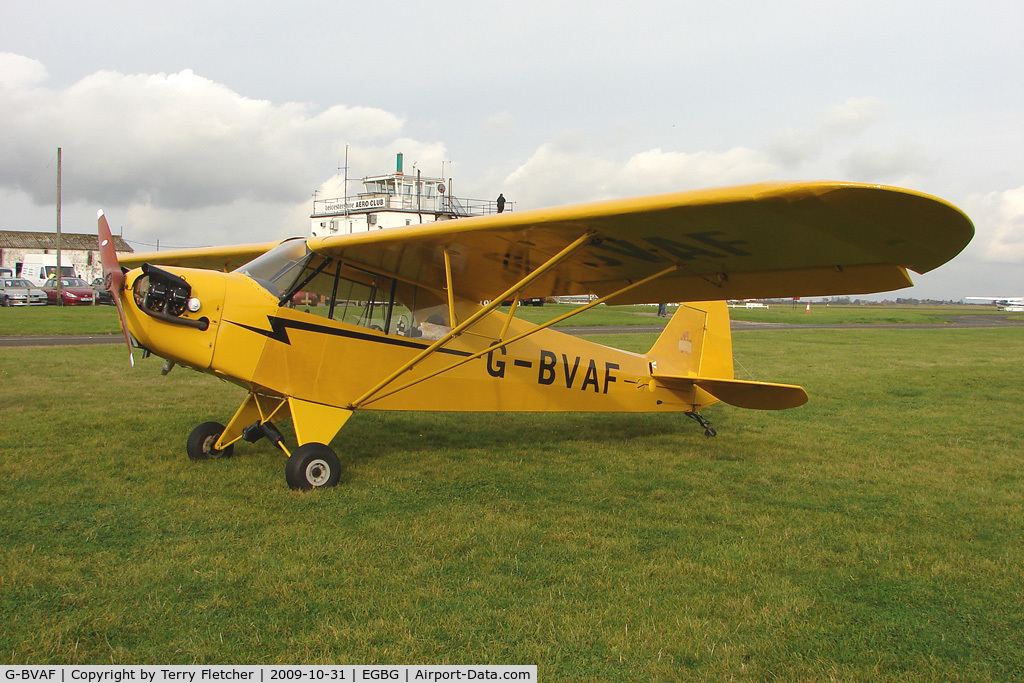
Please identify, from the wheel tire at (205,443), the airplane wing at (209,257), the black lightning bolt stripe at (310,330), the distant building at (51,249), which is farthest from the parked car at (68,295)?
the black lightning bolt stripe at (310,330)

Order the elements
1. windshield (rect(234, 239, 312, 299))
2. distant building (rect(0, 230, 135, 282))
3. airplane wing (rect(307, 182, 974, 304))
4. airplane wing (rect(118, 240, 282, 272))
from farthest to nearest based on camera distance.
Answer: distant building (rect(0, 230, 135, 282)) < airplane wing (rect(118, 240, 282, 272)) < windshield (rect(234, 239, 312, 299)) < airplane wing (rect(307, 182, 974, 304))

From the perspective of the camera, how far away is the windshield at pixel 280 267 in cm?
575

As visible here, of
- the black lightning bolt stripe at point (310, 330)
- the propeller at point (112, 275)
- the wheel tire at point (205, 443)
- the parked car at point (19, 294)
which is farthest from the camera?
the parked car at point (19, 294)

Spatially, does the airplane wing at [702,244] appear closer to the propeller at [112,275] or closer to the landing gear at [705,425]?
the propeller at [112,275]

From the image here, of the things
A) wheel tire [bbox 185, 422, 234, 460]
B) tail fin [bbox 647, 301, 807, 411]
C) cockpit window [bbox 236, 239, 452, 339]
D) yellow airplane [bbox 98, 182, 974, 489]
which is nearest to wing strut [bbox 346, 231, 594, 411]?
yellow airplane [bbox 98, 182, 974, 489]

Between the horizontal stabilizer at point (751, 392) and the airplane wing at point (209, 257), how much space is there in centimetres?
529

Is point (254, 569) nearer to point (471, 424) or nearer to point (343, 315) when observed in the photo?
point (343, 315)

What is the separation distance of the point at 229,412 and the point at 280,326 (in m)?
3.70

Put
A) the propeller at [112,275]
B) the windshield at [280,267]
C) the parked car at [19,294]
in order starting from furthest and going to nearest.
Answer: the parked car at [19,294] → the windshield at [280,267] → the propeller at [112,275]

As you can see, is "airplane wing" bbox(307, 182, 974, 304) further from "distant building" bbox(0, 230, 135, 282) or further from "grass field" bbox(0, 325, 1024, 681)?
"distant building" bbox(0, 230, 135, 282)

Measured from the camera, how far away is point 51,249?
57812 mm

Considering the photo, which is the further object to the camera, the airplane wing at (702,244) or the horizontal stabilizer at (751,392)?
the horizontal stabilizer at (751,392)

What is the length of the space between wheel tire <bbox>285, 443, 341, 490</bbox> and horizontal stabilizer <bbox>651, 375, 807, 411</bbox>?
437cm

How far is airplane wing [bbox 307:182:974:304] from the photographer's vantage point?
3926 millimetres
